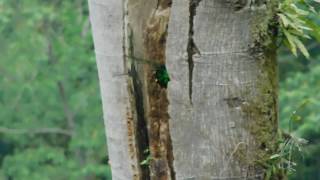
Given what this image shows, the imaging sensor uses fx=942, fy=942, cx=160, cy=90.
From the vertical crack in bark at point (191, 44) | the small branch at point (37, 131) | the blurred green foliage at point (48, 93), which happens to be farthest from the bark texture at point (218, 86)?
the small branch at point (37, 131)

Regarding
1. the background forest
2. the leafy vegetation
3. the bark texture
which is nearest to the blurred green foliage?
the background forest

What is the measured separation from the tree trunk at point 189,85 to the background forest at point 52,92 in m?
12.8

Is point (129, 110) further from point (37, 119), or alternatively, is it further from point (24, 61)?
point (37, 119)

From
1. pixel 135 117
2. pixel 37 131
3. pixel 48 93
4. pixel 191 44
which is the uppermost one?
pixel 191 44

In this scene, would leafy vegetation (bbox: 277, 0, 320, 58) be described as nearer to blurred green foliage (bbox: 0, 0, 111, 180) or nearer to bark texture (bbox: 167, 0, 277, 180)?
bark texture (bbox: 167, 0, 277, 180)

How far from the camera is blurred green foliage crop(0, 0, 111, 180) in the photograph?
50.3 feet

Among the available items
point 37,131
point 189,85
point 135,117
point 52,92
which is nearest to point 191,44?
point 189,85

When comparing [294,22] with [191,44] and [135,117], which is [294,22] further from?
[135,117]

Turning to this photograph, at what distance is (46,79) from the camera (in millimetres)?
15883

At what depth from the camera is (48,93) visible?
653 inches

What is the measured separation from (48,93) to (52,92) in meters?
0.09

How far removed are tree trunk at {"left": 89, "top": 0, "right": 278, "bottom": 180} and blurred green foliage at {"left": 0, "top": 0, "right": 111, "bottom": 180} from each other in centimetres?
1305

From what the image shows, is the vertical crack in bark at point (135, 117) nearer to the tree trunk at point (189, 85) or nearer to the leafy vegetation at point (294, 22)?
the tree trunk at point (189, 85)

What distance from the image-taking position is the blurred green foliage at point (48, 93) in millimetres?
15320
